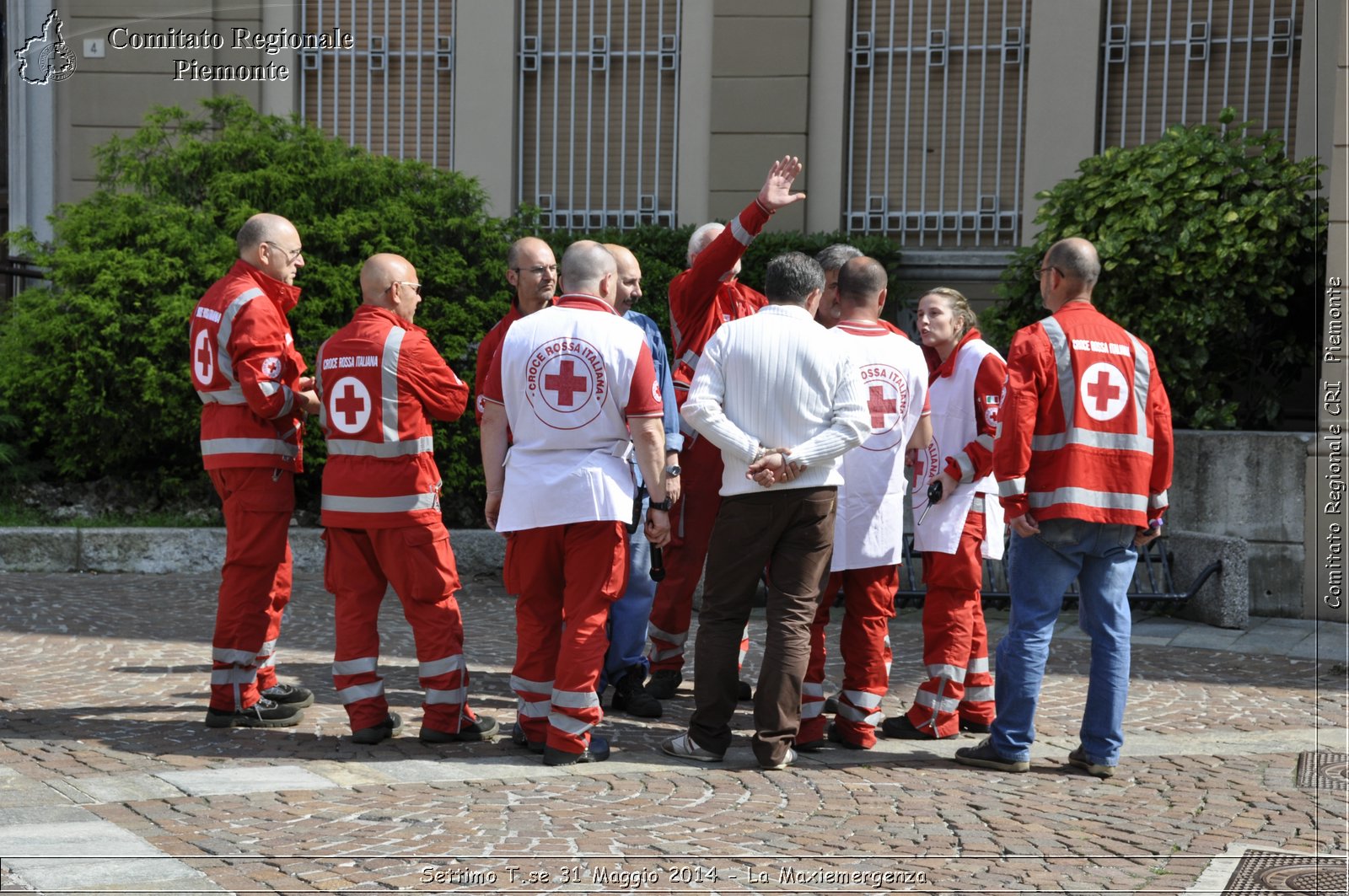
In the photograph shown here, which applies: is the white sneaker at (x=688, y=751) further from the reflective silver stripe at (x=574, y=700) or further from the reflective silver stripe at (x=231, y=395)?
the reflective silver stripe at (x=231, y=395)

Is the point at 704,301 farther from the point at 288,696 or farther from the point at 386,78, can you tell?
the point at 386,78

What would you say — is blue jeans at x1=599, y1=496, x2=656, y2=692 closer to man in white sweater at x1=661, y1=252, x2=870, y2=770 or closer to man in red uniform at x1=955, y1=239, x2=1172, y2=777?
man in white sweater at x1=661, y1=252, x2=870, y2=770

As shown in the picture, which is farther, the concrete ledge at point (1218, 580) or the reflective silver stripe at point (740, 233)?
the concrete ledge at point (1218, 580)

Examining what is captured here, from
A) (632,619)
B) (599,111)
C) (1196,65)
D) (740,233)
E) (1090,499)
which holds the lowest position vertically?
(632,619)

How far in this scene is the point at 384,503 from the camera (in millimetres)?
5641

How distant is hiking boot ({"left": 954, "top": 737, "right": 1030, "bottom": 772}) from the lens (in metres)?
5.60

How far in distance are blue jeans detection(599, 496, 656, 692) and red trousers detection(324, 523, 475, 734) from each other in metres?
0.91

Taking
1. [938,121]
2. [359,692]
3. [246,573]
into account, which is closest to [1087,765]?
[359,692]

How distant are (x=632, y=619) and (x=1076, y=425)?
2.15 meters

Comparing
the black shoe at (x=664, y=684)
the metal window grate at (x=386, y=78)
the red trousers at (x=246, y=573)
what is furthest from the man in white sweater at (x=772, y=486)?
the metal window grate at (x=386, y=78)

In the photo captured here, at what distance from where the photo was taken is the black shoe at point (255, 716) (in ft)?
19.7

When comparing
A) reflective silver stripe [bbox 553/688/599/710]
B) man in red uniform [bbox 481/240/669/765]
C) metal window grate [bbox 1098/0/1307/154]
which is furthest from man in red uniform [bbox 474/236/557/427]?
metal window grate [bbox 1098/0/1307/154]

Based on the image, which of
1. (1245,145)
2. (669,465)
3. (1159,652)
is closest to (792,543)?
(669,465)

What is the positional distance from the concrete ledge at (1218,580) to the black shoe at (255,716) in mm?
5769
